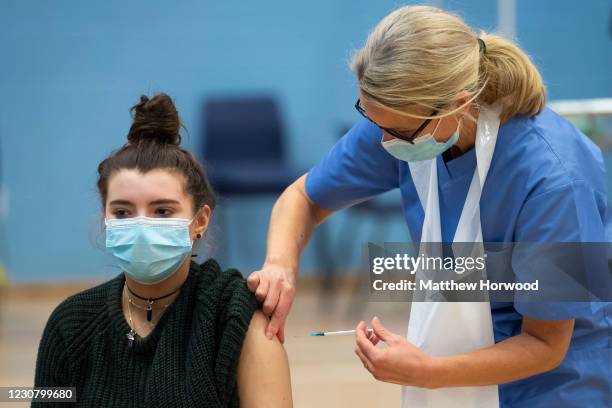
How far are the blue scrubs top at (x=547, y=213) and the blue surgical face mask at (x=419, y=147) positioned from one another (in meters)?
0.08

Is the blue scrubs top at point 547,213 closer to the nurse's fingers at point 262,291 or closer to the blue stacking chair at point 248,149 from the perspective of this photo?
the nurse's fingers at point 262,291

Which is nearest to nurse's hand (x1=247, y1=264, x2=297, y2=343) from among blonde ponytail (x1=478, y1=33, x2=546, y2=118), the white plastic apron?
the white plastic apron

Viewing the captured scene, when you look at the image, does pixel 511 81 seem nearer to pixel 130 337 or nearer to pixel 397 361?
pixel 397 361

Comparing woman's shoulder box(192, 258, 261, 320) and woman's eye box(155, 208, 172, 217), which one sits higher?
woman's eye box(155, 208, 172, 217)

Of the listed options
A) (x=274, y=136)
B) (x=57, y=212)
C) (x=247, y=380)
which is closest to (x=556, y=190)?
(x=247, y=380)

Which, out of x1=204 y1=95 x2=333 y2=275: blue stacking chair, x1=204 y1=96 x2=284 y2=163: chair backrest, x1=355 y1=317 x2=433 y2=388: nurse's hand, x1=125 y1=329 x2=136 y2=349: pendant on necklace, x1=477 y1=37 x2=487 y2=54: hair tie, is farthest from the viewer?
x1=204 y1=96 x2=284 y2=163: chair backrest

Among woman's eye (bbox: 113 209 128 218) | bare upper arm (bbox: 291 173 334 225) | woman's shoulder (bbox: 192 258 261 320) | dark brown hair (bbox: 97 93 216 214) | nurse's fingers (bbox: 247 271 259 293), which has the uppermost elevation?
dark brown hair (bbox: 97 93 216 214)

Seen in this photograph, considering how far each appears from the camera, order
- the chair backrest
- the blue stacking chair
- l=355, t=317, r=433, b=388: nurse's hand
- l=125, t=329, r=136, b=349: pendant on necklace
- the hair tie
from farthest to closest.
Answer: the chair backrest, the blue stacking chair, l=125, t=329, r=136, b=349: pendant on necklace, the hair tie, l=355, t=317, r=433, b=388: nurse's hand

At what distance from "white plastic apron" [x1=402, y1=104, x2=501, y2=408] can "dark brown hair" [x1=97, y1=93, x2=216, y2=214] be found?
1.59 feet

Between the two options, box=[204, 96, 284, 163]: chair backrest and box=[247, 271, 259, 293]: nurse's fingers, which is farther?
box=[204, 96, 284, 163]: chair backrest

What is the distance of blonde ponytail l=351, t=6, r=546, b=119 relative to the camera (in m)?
1.81

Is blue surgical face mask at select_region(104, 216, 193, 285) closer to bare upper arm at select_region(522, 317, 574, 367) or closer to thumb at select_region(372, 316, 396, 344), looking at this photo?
thumb at select_region(372, 316, 396, 344)

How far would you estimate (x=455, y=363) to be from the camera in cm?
182

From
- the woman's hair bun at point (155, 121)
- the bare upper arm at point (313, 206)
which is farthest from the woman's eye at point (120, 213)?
the bare upper arm at point (313, 206)
